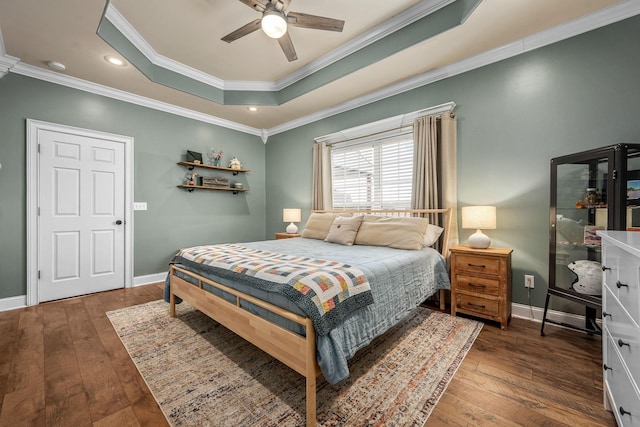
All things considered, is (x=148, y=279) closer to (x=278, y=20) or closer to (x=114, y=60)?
(x=114, y=60)

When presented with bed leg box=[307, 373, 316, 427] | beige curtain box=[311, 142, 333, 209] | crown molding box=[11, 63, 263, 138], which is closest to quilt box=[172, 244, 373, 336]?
bed leg box=[307, 373, 316, 427]

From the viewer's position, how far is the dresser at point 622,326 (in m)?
0.96

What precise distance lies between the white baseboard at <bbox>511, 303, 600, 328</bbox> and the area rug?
57cm

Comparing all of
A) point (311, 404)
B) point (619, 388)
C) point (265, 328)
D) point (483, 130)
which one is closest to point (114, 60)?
point (265, 328)

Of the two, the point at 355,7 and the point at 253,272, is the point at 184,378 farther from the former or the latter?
the point at 355,7

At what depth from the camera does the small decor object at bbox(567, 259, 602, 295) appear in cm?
200

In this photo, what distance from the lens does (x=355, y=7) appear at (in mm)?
2547

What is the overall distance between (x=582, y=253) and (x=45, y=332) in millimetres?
4751

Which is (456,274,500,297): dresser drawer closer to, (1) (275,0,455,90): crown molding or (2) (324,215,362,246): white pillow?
(2) (324,215,362,246): white pillow

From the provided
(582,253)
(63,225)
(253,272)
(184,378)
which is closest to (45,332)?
(63,225)

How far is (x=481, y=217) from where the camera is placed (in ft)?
8.52

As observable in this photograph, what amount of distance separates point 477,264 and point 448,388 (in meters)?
1.30

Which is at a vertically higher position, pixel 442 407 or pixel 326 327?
pixel 326 327

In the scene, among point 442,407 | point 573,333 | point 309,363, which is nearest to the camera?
point 309,363
